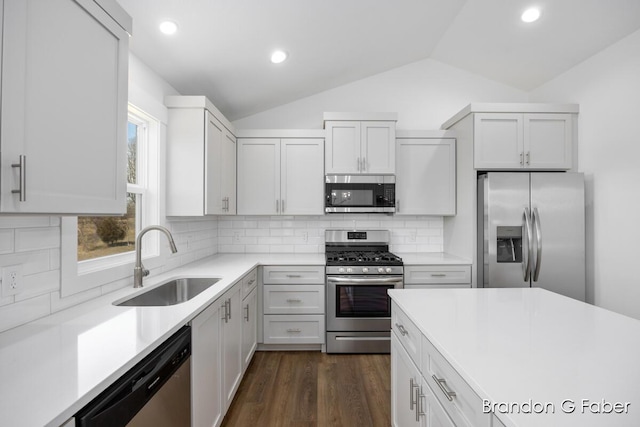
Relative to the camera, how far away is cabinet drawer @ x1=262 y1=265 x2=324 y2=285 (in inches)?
118

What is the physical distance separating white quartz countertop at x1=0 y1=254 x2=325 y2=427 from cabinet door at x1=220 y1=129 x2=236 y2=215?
4.66ft

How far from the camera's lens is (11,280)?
1207 millimetres

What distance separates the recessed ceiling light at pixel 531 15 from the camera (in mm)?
2436

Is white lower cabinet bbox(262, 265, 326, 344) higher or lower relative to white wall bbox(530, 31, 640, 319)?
lower

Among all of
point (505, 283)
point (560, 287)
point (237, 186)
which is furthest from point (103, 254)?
point (560, 287)

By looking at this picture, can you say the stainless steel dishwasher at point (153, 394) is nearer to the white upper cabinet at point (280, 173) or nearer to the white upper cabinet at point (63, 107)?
the white upper cabinet at point (63, 107)

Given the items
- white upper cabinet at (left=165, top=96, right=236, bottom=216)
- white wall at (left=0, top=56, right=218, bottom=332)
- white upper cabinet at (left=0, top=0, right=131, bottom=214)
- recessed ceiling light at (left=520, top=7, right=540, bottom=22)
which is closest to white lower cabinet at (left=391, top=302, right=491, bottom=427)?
white upper cabinet at (left=0, top=0, right=131, bottom=214)

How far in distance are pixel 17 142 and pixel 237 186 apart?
251 centimetres

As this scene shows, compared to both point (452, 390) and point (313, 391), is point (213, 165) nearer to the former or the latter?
point (313, 391)

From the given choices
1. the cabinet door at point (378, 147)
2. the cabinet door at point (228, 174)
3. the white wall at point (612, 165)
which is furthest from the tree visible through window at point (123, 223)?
the white wall at point (612, 165)

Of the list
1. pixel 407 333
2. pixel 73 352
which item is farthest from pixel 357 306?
pixel 73 352

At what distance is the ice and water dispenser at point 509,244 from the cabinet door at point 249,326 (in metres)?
2.21

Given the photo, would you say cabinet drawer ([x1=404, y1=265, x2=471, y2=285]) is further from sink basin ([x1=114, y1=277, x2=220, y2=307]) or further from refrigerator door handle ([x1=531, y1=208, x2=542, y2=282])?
sink basin ([x1=114, y1=277, x2=220, y2=307])

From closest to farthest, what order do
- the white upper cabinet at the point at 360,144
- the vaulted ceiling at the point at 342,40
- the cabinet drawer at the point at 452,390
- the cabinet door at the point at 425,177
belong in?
the cabinet drawer at the point at 452,390
the vaulted ceiling at the point at 342,40
the white upper cabinet at the point at 360,144
the cabinet door at the point at 425,177
